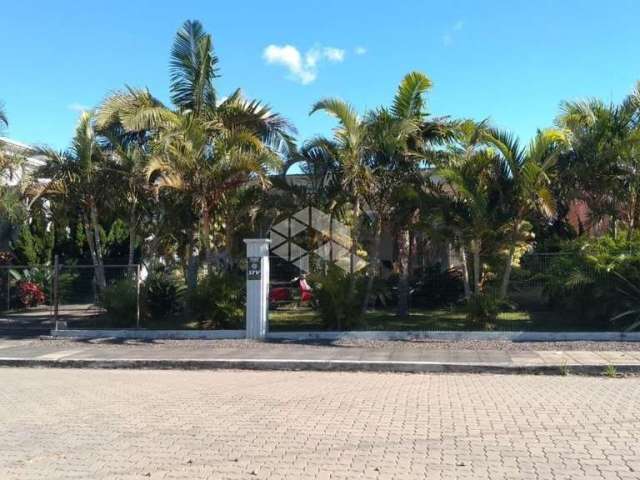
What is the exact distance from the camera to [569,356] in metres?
12.2

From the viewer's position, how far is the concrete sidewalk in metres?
11.5

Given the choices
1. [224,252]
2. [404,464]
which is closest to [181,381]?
[404,464]

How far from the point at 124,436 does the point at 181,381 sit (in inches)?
156

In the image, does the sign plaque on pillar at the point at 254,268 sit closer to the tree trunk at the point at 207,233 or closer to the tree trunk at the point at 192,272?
the tree trunk at the point at 207,233

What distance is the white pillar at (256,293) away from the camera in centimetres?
1508

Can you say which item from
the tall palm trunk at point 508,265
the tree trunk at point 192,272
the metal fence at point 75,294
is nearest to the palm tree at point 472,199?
the tall palm trunk at point 508,265

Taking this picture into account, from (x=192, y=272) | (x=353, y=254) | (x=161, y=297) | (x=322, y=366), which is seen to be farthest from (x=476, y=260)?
(x=161, y=297)

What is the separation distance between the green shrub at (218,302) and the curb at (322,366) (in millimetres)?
3141

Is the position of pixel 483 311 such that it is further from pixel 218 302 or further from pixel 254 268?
pixel 218 302

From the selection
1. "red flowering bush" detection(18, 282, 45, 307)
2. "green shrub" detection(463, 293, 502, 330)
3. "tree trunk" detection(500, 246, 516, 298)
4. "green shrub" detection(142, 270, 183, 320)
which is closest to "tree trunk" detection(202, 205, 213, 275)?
"green shrub" detection(142, 270, 183, 320)

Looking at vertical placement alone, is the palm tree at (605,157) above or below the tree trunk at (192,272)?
above

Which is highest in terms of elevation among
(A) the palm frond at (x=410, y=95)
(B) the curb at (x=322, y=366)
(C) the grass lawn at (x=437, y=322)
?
(A) the palm frond at (x=410, y=95)

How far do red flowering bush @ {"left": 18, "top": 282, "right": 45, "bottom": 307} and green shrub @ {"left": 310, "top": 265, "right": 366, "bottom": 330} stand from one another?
10.5 meters

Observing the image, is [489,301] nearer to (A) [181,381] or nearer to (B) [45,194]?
(A) [181,381]
